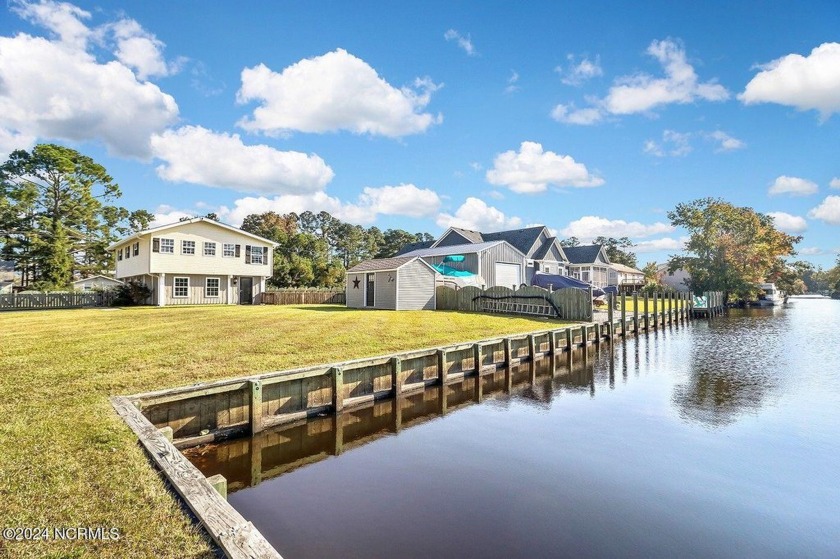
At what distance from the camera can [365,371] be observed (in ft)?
35.7

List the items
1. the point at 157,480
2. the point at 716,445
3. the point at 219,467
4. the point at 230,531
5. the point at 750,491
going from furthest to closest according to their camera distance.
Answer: the point at 716,445, the point at 219,467, the point at 750,491, the point at 157,480, the point at 230,531

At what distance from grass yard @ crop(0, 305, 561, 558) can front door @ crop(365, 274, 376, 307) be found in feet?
31.6

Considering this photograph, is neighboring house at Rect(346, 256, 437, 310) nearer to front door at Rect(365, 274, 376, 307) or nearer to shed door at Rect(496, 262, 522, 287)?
front door at Rect(365, 274, 376, 307)

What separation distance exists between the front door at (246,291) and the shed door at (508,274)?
809 inches

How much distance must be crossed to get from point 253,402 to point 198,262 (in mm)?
27454

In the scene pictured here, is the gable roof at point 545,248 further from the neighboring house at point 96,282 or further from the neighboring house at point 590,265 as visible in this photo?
the neighboring house at point 96,282

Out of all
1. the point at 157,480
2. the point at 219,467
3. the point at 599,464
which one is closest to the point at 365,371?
the point at 219,467

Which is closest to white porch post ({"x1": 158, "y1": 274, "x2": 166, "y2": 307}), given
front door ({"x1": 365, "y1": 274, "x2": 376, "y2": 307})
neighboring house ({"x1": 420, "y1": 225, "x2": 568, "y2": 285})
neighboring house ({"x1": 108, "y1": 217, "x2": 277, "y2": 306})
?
neighboring house ({"x1": 108, "y1": 217, "x2": 277, "y2": 306})

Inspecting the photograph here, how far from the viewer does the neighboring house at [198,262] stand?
3077 centimetres

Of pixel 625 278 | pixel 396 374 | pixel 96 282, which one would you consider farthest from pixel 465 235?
pixel 96 282

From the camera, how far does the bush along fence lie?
13.4ft

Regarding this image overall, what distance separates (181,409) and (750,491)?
31.6 feet

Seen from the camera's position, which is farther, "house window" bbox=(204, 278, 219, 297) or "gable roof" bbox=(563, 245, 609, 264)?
"gable roof" bbox=(563, 245, 609, 264)

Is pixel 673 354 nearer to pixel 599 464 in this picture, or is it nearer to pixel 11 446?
pixel 599 464
